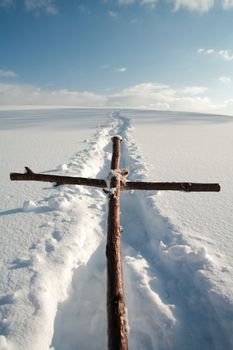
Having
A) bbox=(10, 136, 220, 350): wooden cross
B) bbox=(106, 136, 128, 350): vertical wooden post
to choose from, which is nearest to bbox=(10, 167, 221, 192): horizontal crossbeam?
bbox=(10, 136, 220, 350): wooden cross

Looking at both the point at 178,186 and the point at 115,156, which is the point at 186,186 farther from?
the point at 115,156

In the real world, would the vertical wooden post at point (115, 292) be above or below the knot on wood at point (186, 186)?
below

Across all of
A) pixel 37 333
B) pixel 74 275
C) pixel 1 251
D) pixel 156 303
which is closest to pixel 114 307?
pixel 37 333

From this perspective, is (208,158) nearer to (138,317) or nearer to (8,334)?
(138,317)

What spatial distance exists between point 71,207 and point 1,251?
3.90 ft

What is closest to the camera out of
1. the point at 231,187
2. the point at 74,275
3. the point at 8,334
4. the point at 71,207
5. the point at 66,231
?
the point at 8,334

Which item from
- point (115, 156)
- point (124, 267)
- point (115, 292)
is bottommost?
point (124, 267)

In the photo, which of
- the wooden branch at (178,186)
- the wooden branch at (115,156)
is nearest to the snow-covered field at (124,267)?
the wooden branch at (178,186)

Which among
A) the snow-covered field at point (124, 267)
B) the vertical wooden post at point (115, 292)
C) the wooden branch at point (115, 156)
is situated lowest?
the snow-covered field at point (124, 267)

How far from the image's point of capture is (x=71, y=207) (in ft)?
11.7

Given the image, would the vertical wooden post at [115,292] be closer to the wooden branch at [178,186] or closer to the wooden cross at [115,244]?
the wooden cross at [115,244]

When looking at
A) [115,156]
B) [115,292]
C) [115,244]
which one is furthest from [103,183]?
[115,292]

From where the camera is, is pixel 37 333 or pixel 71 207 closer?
pixel 37 333

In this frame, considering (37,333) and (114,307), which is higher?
(114,307)
